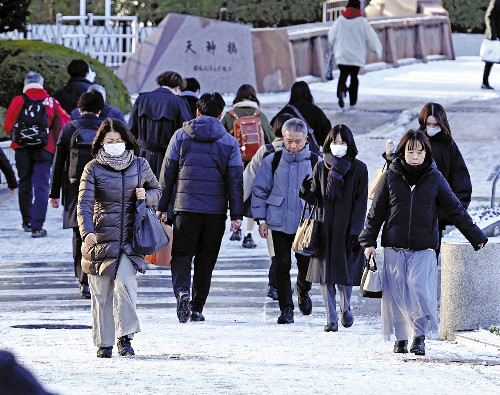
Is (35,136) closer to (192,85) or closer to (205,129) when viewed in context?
(192,85)

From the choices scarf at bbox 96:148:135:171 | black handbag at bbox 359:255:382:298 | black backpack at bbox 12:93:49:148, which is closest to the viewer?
scarf at bbox 96:148:135:171

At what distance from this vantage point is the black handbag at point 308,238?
30.5 ft

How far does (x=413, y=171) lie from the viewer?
27.1 ft

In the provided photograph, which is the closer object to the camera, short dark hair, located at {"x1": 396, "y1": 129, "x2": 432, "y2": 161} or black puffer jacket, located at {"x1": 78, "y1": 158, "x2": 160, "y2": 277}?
black puffer jacket, located at {"x1": 78, "y1": 158, "x2": 160, "y2": 277}

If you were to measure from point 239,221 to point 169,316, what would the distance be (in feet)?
2.92

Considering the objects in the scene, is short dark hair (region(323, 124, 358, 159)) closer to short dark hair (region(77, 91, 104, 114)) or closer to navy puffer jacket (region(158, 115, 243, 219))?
navy puffer jacket (region(158, 115, 243, 219))

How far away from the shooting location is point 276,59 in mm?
26781

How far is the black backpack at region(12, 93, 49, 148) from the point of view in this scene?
14.0m

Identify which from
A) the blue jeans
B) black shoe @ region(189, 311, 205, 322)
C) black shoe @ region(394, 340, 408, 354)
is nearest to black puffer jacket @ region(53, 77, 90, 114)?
the blue jeans

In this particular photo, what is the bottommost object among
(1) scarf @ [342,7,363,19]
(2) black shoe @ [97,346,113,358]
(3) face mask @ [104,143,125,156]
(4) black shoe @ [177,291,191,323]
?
(4) black shoe @ [177,291,191,323]

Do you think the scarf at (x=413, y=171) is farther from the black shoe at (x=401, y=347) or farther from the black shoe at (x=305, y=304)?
the black shoe at (x=305, y=304)

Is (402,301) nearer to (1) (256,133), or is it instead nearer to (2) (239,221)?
(2) (239,221)

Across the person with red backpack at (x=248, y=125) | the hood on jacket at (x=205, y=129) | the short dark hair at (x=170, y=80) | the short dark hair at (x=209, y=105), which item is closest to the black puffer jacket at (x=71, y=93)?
the person with red backpack at (x=248, y=125)

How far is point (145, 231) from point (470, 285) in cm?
248
